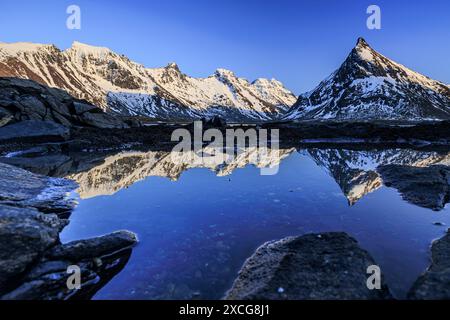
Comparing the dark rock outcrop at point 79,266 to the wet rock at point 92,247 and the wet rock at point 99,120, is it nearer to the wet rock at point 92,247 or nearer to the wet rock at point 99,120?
the wet rock at point 92,247

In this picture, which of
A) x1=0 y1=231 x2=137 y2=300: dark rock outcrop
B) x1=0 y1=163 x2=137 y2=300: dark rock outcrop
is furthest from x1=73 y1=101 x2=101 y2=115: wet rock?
x1=0 y1=231 x2=137 y2=300: dark rock outcrop

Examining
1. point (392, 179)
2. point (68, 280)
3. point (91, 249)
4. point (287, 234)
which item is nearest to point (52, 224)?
point (91, 249)

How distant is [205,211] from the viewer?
14727 mm

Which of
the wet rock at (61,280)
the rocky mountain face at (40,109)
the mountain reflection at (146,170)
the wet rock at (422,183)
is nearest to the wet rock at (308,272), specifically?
the wet rock at (61,280)

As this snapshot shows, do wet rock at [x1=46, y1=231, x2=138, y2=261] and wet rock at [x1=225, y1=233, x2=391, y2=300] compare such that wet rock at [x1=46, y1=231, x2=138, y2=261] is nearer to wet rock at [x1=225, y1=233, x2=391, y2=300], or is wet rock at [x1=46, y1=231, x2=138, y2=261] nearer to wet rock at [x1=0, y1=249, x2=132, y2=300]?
wet rock at [x1=0, y1=249, x2=132, y2=300]

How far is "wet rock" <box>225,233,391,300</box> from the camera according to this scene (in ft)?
23.0

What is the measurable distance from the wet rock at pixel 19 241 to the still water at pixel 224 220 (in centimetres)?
164

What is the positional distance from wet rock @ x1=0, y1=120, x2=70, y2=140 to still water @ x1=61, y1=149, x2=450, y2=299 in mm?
21500

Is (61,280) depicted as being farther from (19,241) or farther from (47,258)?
(19,241)

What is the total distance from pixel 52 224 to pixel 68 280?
12.6ft

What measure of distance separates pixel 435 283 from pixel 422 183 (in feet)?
42.7

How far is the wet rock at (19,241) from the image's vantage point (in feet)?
25.3

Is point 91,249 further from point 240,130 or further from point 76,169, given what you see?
point 240,130
